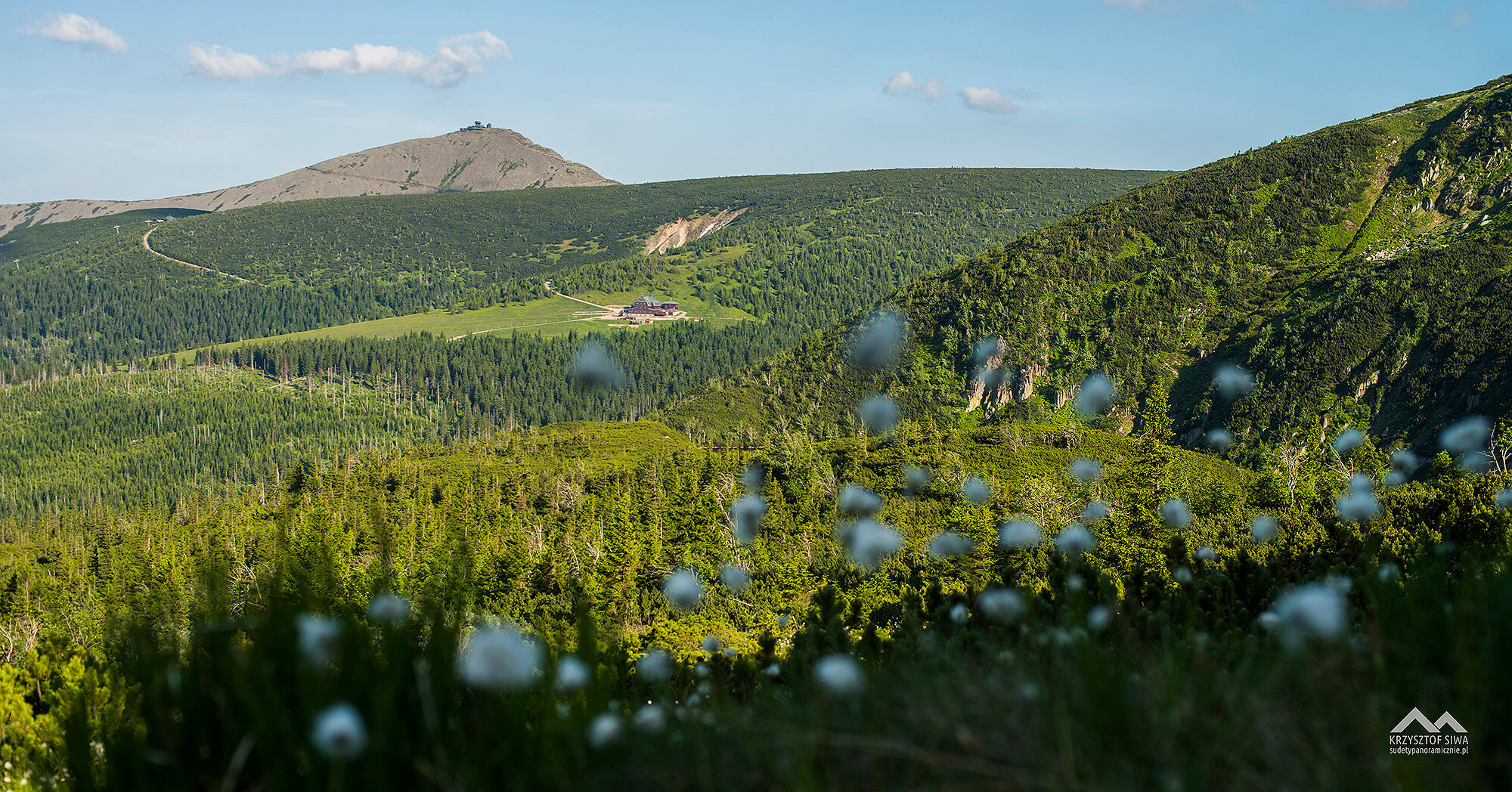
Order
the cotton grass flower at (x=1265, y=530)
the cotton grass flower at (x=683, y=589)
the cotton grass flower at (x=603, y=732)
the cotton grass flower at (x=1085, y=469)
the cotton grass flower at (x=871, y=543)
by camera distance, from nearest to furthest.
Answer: the cotton grass flower at (x=603, y=732), the cotton grass flower at (x=1265, y=530), the cotton grass flower at (x=871, y=543), the cotton grass flower at (x=683, y=589), the cotton grass flower at (x=1085, y=469)

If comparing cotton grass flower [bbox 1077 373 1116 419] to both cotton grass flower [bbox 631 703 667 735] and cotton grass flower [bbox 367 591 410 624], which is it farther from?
cotton grass flower [bbox 367 591 410 624]

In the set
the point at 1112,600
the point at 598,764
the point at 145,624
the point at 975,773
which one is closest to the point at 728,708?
the point at 598,764

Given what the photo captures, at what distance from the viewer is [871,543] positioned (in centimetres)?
6962

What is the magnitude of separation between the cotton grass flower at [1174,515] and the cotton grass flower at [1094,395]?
401ft

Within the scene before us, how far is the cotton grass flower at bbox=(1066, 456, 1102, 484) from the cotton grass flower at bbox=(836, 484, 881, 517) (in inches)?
808

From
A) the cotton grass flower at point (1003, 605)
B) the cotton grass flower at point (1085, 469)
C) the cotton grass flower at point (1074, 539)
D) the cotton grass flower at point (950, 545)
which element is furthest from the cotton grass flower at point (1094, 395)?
the cotton grass flower at point (1003, 605)

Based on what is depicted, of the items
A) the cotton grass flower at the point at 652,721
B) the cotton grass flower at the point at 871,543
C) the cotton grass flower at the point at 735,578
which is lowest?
the cotton grass flower at the point at 735,578

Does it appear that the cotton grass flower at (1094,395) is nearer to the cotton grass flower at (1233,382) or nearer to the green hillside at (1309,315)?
the green hillside at (1309,315)

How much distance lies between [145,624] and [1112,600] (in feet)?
23.9

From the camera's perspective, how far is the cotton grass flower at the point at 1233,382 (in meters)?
144

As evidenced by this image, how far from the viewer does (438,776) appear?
3.20 metres

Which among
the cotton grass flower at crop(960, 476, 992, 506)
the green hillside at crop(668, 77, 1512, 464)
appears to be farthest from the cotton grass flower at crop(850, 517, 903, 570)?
the green hillside at crop(668, 77, 1512, 464)

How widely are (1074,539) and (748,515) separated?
47063 millimetres

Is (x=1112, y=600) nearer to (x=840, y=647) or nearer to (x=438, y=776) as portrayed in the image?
(x=840, y=647)
